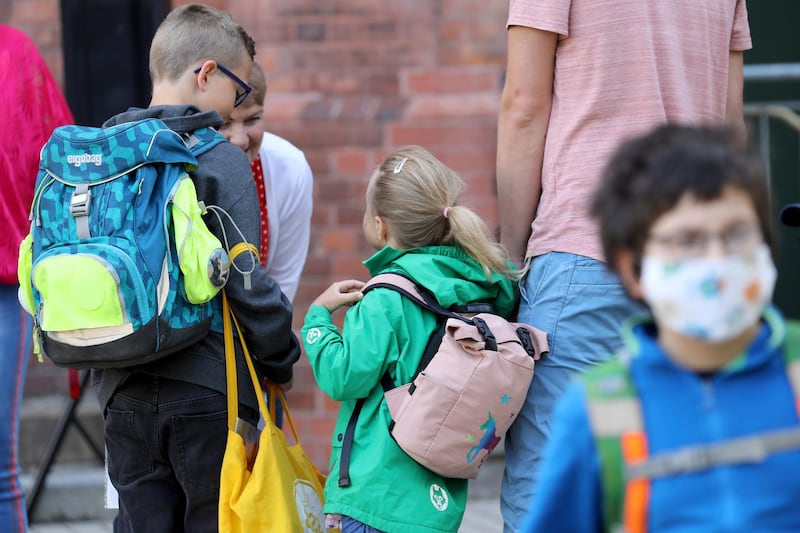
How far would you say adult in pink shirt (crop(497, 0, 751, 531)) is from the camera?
277 cm

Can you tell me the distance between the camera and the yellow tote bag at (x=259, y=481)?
2.94 meters

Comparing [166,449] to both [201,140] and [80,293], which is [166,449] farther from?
[201,140]

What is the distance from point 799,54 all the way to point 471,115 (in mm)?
2579

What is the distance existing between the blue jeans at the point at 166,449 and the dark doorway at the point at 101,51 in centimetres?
229

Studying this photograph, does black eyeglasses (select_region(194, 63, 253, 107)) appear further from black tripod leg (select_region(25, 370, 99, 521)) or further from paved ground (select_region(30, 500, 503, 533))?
paved ground (select_region(30, 500, 503, 533))

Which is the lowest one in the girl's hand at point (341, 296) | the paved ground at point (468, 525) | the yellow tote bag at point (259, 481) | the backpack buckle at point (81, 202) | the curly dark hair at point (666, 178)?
the paved ground at point (468, 525)

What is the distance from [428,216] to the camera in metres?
3.19

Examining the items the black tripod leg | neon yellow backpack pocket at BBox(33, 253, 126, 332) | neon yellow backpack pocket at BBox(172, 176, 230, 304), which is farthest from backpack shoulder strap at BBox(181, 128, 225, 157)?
the black tripod leg

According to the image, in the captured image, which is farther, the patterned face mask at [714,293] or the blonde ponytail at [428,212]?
the blonde ponytail at [428,212]

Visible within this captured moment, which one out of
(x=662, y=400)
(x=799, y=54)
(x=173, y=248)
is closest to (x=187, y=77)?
(x=173, y=248)

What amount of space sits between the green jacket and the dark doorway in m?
2.31

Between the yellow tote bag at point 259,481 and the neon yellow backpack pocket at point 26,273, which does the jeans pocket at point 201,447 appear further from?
the neon yellow backpack pocket at point 26,273

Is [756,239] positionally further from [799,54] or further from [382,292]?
[799,54]

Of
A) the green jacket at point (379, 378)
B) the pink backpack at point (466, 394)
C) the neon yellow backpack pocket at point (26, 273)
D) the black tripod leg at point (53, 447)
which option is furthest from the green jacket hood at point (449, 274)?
the black tripod leg at point (53, 447)
